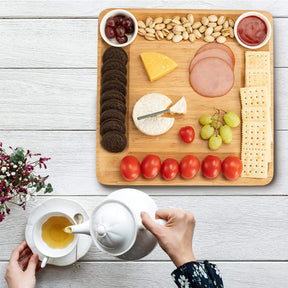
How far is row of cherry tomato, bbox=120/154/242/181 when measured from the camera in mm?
1186

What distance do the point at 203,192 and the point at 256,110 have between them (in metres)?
0.34

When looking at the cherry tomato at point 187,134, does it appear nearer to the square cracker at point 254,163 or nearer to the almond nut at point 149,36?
the square cracker at point 254,163

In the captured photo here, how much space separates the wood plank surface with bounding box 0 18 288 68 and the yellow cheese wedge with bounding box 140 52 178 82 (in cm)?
18

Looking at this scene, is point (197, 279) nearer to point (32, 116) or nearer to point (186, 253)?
point (186, 253)

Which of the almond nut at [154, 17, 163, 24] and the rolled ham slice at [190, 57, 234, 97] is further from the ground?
the almond nut at [154, 17, 163, 24]

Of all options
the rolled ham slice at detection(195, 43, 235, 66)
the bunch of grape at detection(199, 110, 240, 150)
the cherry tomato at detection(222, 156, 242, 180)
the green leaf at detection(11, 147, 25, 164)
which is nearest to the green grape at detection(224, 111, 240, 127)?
the bunch of grape at detection(199, 110, 240, 150)

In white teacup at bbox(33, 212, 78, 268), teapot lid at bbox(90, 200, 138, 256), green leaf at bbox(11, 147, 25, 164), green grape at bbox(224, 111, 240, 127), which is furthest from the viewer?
green grape at bbox(224, 111, 240, 127)

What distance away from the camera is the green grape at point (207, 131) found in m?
1.21

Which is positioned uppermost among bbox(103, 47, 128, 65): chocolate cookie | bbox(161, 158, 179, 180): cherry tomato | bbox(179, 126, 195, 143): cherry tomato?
bbox(103, 47, 128, 65): chocolate cookie

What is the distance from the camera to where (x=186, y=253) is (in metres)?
0.84

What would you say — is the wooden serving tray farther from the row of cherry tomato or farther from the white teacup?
the white teacup

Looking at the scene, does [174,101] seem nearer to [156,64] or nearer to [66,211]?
[156,64]

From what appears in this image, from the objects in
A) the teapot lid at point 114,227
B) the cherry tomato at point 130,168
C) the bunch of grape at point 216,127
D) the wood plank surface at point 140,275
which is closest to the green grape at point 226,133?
the bunch of grape at point 216,127

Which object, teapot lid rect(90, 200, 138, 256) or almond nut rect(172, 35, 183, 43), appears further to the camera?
almond nut rect(172, 35, 183, 43)
